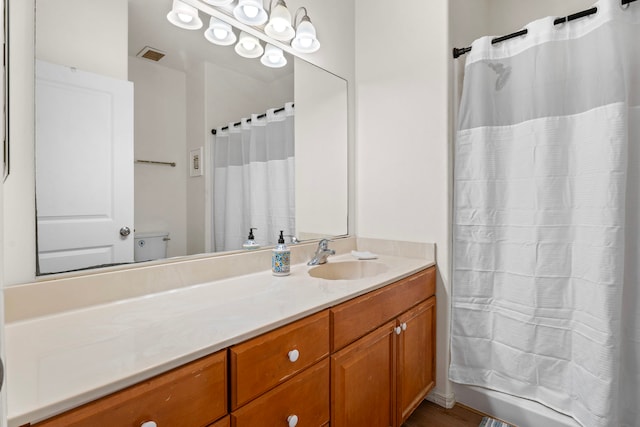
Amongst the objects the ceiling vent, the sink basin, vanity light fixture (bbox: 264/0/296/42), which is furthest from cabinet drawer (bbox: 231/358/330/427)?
vanity light fixture (bbox: 264/0/296/42)

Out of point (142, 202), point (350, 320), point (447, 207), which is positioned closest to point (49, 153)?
point (142, 202)

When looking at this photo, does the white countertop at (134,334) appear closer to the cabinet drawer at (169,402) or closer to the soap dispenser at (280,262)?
the cabinet drawer at (169,402)

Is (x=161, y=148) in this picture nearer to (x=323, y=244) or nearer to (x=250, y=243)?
(x=250, y=243)

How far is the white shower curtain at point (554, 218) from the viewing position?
1348 millimetres

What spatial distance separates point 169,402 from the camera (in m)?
0.70


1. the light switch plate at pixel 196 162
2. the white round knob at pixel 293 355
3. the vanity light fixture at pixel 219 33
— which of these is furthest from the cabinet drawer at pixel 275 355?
the vanity light fixture at pixel 219 33

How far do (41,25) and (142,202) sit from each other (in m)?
0.62

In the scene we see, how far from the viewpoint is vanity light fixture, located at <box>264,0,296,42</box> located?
1.57 m

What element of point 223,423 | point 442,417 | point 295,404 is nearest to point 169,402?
point 223,423

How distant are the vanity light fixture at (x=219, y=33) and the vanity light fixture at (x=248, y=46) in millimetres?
41

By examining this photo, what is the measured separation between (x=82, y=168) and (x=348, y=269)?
1300 mm

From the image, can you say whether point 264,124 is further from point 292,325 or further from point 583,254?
point 583,254

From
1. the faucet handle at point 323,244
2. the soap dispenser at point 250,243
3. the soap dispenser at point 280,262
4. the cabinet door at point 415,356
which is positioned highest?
the soap dispenser at point 250,243

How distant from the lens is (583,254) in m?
1.43
